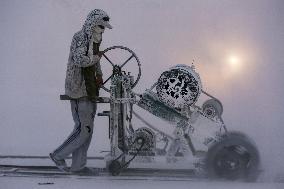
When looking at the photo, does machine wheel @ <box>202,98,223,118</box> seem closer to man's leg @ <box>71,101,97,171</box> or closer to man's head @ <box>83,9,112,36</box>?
man's leg @ <box>71,101,97,171</box>

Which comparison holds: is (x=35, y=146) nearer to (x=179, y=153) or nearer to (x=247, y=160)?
(x=179, y=153)

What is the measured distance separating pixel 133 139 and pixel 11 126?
2977 millimetres

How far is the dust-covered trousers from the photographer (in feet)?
17.7

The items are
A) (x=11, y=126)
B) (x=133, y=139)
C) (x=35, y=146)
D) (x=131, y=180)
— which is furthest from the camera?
(x=11, y=126)

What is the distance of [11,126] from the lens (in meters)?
7.91

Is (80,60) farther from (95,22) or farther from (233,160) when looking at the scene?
(233,160)

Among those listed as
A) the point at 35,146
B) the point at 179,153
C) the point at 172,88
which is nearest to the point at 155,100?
the point at 172,88

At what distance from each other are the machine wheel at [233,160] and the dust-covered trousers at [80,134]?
1.20 metres

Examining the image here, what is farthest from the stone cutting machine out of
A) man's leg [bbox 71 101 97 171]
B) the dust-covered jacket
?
the dust-covered jacket

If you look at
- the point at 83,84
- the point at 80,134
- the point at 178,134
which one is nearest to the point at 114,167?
the point at 80,134

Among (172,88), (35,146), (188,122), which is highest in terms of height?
(172,88)

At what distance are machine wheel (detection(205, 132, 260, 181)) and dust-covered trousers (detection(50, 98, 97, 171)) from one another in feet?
3.94

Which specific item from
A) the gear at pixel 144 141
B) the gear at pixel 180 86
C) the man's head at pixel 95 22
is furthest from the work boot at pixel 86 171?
the man's head at pixel 95 22

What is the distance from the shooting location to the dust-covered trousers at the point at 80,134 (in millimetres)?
5383
